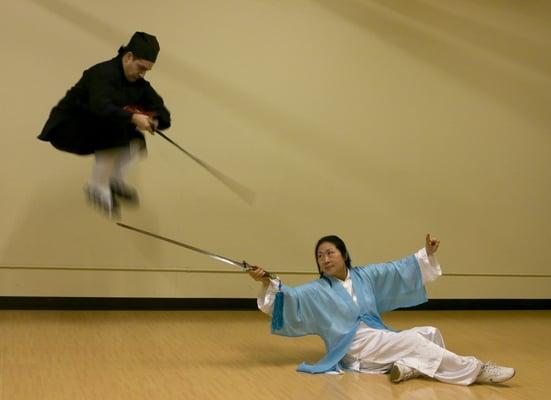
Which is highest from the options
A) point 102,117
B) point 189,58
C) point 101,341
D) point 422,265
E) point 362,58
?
point 362,58

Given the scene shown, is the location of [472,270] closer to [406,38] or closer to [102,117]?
[406,38]

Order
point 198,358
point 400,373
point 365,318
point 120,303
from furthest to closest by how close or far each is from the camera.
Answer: point 120,303, point 198,358, point 365,318, point 400,373

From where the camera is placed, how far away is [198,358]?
3928 millimetres

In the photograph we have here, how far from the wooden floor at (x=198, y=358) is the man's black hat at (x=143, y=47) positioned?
1718mm

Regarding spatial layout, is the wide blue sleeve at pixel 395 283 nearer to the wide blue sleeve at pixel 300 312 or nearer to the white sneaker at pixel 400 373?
the wide blue sleeve at pixel 300 312

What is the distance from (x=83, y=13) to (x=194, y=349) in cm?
299

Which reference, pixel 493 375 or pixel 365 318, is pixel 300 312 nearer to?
pixel 365 318

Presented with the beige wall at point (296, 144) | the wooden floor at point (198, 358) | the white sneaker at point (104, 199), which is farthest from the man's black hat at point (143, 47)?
the beige wall at point (296, 144)

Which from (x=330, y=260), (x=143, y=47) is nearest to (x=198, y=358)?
(x=330, y=260)

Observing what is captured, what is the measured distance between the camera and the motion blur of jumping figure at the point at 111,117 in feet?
12.3

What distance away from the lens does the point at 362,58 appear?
6281 mm

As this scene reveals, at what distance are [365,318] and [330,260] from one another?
38cm

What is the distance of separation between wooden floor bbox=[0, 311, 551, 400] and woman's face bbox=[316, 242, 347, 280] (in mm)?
579

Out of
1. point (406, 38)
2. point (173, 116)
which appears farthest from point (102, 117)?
point (406, 38)
